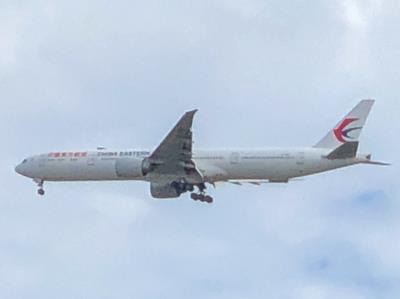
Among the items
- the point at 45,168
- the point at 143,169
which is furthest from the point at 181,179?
the point at 45,168

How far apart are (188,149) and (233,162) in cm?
349

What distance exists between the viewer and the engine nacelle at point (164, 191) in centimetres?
14012

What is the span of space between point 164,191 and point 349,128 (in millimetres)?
15434

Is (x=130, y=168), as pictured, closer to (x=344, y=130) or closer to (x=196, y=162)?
(x=196, y=162)

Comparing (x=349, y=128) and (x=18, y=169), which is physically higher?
(x=349, y=128)

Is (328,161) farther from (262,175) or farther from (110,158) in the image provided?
(110,158)

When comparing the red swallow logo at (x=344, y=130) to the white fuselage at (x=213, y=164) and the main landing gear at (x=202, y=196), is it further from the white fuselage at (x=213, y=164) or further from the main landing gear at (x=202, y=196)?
the main landing gear at (x=202, y=196)

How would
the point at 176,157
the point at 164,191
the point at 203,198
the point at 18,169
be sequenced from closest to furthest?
the point at 176,157
the point at 203,198
the point at 164,191
the point at 18,169

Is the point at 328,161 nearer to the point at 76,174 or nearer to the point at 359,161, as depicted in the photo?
the point at 359,161

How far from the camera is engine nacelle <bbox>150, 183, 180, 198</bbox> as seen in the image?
140 meters

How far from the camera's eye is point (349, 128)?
136 m

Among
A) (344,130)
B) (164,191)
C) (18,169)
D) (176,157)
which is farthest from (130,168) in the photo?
(344,130)

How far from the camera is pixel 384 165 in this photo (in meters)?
129

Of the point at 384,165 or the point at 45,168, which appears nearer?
the point at 384,165
